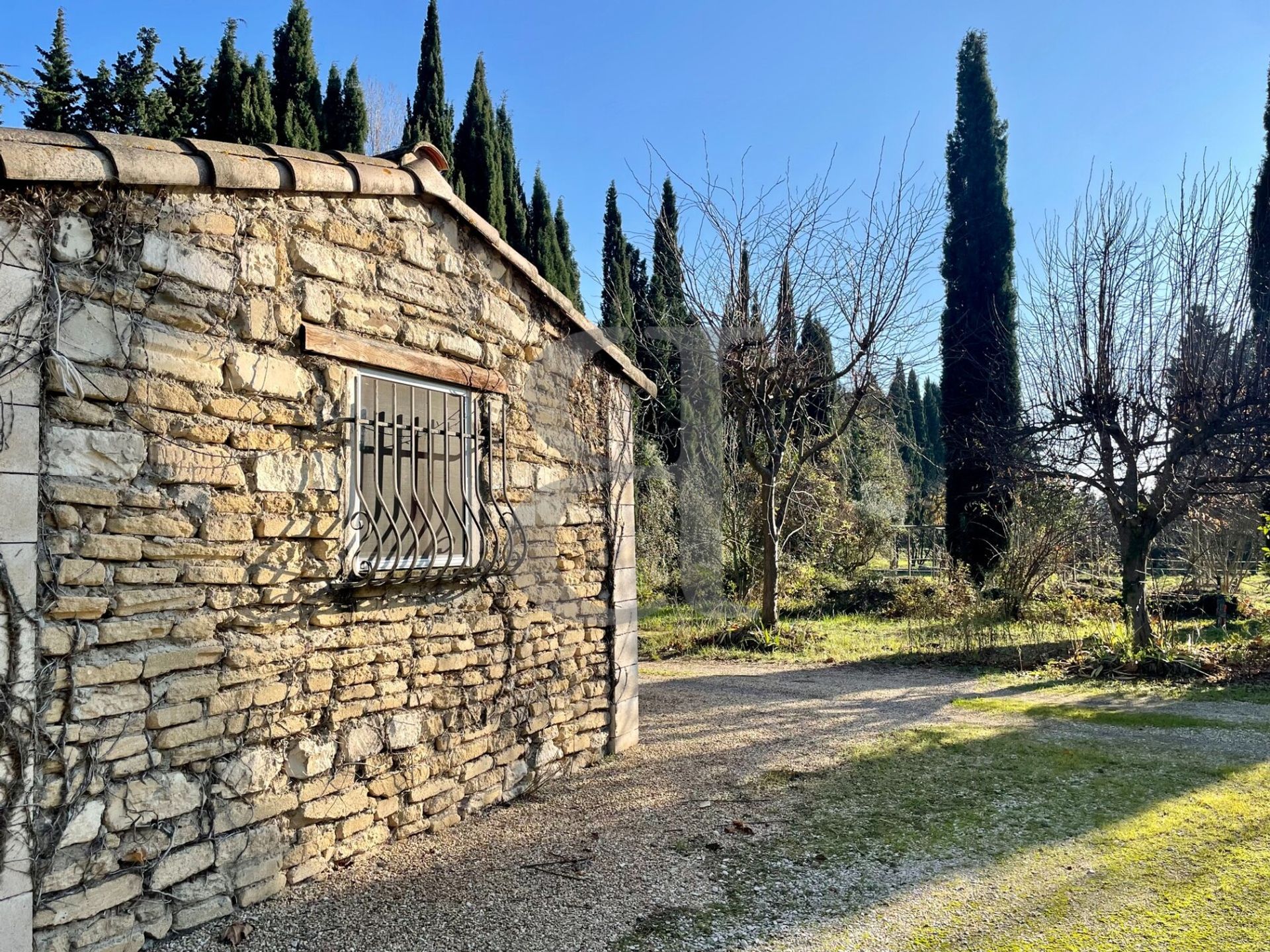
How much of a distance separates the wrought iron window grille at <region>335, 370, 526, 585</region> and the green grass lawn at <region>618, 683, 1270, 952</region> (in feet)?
6.94

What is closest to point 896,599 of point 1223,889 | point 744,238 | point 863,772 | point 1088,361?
point 1088,361

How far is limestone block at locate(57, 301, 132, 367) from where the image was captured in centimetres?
294

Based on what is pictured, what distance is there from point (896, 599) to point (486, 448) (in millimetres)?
11385

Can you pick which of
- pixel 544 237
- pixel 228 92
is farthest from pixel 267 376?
pixel 544 237

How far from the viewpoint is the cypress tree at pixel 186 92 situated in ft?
51.7

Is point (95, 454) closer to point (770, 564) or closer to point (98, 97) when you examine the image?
point (770, 564)

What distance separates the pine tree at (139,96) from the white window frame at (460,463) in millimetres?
13493

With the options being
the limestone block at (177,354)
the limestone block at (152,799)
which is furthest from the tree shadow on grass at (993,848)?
the limestone block at (177,354)

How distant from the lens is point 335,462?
400 centimetres

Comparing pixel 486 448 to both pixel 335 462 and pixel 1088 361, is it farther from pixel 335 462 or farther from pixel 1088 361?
pixel 1088 361

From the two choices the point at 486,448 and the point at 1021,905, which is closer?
the point at 1021,905

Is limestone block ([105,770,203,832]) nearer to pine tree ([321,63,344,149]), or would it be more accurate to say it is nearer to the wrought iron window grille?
the wrought iron window grille

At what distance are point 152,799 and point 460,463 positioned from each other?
230cm

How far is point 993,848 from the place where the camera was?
4207 mm
